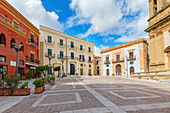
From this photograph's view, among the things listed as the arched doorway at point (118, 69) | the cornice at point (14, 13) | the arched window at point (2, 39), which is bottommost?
the arched doorway at point (118, 69)

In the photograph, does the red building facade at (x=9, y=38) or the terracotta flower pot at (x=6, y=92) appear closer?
the terracotta flower pot at (x=6, y=92)

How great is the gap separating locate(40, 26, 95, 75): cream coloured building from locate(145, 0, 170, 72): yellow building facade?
1943 centimetres

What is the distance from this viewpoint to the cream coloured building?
27109 mm

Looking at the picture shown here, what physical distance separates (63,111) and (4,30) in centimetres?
1379

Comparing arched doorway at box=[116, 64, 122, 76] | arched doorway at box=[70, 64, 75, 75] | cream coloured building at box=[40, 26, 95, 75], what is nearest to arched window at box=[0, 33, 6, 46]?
cream coloured building at box=[40, 26, 95, 75]

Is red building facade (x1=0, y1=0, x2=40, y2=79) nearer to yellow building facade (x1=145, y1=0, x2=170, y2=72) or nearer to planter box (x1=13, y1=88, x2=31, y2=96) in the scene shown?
planter box (x1=13, y1=88, x2=31, y2=96)

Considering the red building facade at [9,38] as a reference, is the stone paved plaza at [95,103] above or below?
below

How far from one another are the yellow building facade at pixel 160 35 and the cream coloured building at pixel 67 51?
63.8ft

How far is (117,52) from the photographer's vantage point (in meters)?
33.3

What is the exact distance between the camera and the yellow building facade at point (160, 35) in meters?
15.8

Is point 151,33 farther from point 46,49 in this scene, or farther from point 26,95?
point 46,49

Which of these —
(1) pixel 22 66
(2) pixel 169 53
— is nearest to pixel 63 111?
(1) pixel 22 66

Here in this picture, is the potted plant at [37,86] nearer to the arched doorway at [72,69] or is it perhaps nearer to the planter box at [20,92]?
the planter box at [20,92]

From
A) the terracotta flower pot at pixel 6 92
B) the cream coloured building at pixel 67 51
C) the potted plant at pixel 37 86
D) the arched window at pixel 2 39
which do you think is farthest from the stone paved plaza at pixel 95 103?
the cream coloured building at pixel 67 51
